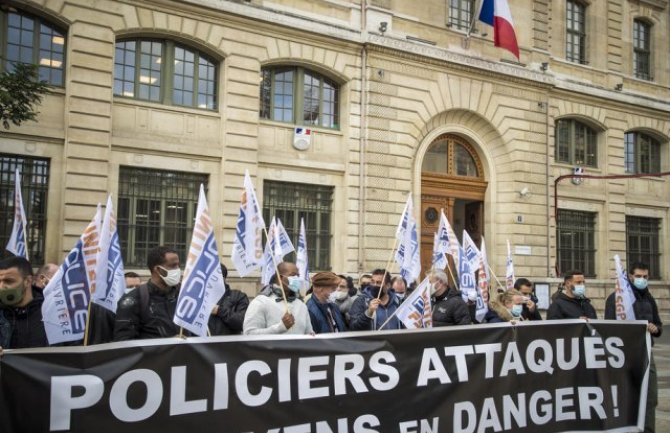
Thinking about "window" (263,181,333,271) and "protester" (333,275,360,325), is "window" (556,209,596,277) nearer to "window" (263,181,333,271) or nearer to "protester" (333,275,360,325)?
"window" (263,181,333,271)

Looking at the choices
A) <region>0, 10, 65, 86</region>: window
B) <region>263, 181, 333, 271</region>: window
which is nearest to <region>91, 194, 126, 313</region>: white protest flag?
<region>0, 10, 65, 86</region>: window

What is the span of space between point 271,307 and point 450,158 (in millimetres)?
A: 16528

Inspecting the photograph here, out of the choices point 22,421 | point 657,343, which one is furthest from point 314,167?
point 22,421

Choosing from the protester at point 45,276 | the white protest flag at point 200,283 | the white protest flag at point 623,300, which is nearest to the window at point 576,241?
the white protest flag at point 623,300

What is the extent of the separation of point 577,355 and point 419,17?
15585 millimetres

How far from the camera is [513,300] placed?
899 cm

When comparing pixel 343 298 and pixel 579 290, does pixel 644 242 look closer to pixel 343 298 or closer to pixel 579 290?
pixel 343 298

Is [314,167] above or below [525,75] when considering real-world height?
below

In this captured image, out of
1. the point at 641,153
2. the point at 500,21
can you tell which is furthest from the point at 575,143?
the point at 500,21

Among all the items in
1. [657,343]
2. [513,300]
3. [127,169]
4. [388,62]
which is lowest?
[657,343]

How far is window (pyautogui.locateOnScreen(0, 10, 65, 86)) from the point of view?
593 inches

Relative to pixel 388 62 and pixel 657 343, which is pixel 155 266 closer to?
pixel 388 62

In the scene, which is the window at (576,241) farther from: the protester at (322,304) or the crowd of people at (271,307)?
the protester at (322,304)

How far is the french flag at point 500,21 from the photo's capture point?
21.1 metres
